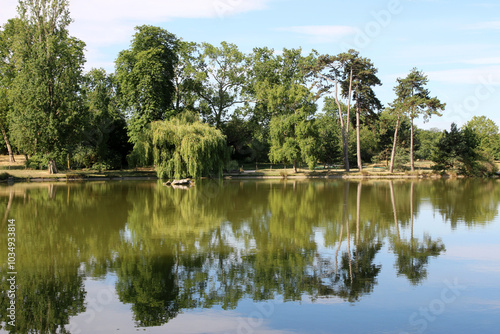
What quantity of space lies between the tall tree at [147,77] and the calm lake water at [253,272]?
2413 centimetres

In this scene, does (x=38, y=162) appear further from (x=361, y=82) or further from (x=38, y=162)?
(x=361, y=82)

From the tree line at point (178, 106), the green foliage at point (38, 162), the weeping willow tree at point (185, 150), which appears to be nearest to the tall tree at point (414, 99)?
the tree line at point (178, 106)

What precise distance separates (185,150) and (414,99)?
23.8 metres

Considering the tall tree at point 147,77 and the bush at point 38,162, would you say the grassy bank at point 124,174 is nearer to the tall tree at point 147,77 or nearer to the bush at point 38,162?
the bush at point 38,162

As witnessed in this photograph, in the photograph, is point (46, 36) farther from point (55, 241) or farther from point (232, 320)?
point (232, 320)

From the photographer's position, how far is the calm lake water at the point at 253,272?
7.21 m

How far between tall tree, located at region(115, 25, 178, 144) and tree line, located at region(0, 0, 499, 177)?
12 cm

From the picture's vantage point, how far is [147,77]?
41.1 meters

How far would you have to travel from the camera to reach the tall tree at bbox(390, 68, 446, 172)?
4384 cm

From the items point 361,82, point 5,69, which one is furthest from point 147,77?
point 361,82

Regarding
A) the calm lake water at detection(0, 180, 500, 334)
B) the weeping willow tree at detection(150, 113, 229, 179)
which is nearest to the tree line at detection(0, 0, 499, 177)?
the weeping willow tree at detection(150, 113, 229, 179)

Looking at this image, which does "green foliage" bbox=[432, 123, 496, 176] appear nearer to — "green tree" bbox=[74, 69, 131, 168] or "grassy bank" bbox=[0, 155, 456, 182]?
"grassy bank" bbox=[0, 155, 456, 182]

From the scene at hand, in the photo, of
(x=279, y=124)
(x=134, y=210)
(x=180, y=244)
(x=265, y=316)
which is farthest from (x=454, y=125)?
(x=265, y=316)

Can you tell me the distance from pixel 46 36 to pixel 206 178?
18.0 m
